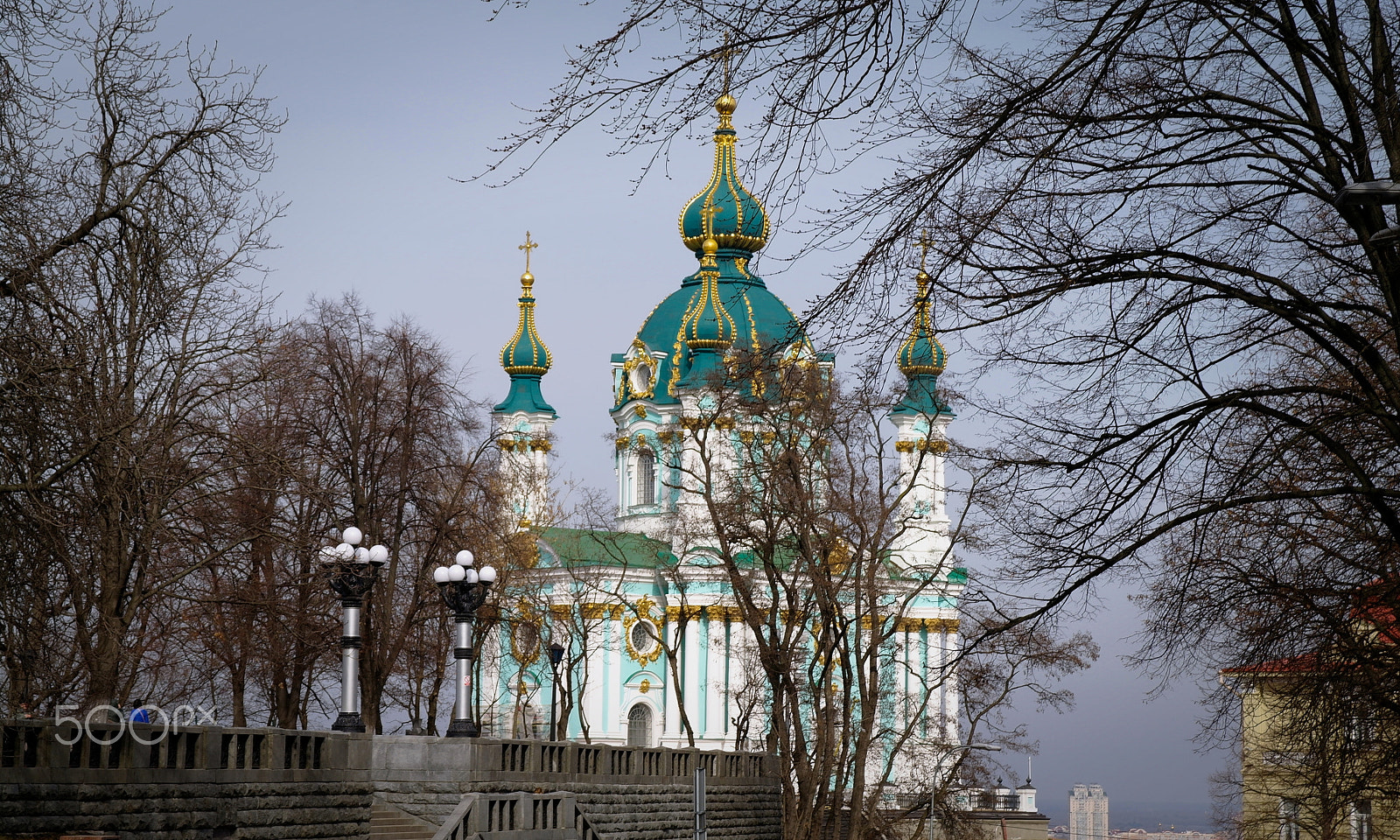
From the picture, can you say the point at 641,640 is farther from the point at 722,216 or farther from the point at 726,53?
the point at 726,53

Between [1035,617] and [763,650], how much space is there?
2162 cm

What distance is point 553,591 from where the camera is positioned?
62344 mm

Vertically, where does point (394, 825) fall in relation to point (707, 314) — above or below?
below

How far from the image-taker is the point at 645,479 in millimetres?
69438

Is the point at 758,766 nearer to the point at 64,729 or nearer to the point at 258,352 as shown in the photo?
the point at 258,352

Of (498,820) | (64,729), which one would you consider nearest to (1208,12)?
(64,729)

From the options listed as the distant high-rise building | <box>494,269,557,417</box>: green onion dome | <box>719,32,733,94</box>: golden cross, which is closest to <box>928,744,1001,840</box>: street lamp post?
<box>719,32,733,94</box>: golden cross

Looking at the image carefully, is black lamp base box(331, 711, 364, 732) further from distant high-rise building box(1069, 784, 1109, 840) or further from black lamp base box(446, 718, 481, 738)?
distant high-rise building box(1069, 784, 1109, 840)

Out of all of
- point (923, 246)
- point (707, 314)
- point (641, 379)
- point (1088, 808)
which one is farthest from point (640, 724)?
point (1088, 808)

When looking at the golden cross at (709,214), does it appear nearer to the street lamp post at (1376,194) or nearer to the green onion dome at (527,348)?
the green onion dome at (527,348)

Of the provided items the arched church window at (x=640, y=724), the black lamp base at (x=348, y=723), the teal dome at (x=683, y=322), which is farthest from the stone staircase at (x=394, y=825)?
the arched church window at (x=640, y=724)

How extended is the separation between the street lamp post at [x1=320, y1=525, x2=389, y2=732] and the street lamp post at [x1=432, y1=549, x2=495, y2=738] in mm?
1258

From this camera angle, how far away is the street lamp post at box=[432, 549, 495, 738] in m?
Answer: 25.7

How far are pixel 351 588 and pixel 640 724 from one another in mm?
40538
